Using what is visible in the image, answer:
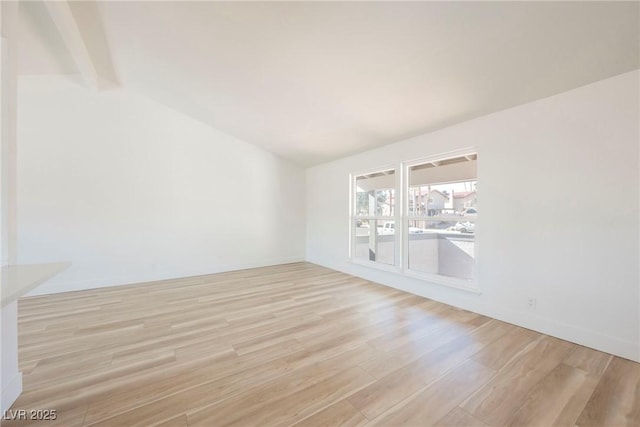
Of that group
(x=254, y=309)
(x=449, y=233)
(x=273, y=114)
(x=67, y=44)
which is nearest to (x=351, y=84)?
(x=273, y=114)

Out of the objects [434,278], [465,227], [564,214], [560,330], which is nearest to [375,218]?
[434,278]

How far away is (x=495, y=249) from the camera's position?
2912mm

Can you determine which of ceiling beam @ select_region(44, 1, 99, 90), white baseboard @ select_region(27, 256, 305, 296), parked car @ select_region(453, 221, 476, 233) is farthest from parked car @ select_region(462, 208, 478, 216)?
ceiling beam @ select_region(44, 1, 99, 90)

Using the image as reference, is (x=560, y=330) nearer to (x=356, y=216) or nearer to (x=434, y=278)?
(x=434, y=278)

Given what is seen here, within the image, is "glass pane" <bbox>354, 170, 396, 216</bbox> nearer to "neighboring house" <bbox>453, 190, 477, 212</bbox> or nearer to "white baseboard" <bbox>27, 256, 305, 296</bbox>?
"neighboring house" <bbox>453, 190, 477, 212</bbox>

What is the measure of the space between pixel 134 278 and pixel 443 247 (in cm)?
502

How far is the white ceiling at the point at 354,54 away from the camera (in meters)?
1.85

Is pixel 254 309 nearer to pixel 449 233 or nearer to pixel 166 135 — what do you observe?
pixel 449 233

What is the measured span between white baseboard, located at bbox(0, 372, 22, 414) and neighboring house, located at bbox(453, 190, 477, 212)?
428 cm

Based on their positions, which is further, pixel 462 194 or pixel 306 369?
pixel 462 194

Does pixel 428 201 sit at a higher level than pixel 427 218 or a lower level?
higher

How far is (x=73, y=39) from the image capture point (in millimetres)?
2957

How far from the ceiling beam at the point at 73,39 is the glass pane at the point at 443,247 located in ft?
15.6

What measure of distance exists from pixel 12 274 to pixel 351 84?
3.04 m
